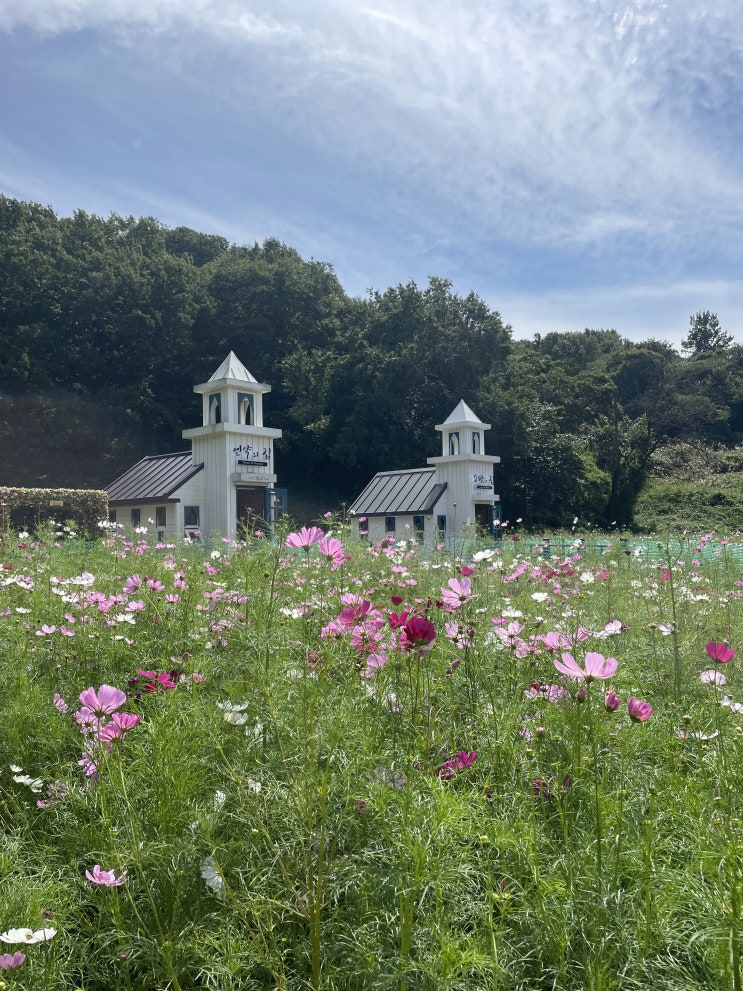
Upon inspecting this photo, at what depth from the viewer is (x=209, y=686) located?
9.77 ft

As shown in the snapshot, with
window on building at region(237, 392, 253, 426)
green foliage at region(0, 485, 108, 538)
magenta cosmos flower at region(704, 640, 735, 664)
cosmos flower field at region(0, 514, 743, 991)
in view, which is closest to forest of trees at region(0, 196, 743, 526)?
window on building at region(237, 392, 253, 426)

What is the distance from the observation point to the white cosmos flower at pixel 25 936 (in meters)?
1.50

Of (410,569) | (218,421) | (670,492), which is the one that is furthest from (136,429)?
(410,569)

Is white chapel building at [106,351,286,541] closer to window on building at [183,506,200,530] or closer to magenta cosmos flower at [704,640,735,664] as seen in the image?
window on building at [183,506,200,530]

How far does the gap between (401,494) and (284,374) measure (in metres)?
15.0

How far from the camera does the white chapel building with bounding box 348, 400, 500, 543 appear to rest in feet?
68.4

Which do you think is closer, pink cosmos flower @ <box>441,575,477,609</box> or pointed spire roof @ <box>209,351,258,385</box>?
pink cosmos flower @ <box>441,575,477,609</box>

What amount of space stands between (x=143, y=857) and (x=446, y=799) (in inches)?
31.6

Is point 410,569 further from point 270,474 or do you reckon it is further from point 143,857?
point 270,474

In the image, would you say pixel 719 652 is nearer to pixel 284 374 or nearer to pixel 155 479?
pixel 155 479

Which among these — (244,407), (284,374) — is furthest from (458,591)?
(284,374)

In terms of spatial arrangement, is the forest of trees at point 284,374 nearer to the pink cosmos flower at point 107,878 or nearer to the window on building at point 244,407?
the window on building at point 244,407

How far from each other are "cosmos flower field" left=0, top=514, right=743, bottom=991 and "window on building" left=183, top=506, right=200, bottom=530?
53.1 feet

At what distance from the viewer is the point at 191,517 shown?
62.7ft
